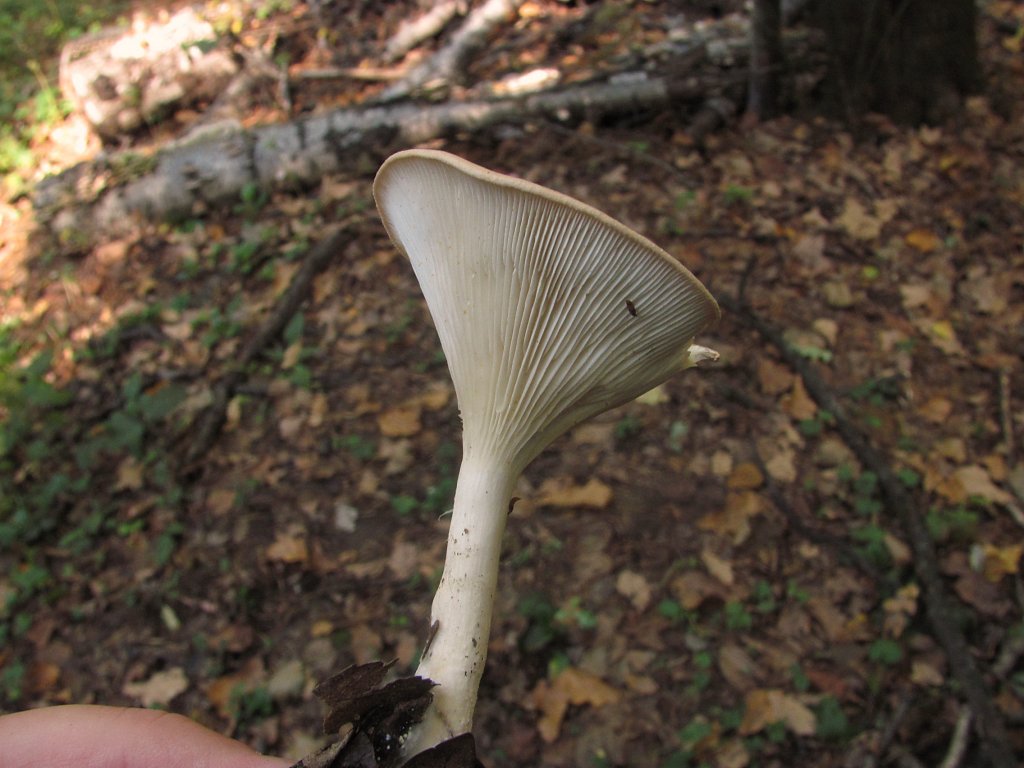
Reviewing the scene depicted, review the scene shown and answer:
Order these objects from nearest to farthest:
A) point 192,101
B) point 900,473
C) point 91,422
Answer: point 900,473 < point 91,422 < point 192,101

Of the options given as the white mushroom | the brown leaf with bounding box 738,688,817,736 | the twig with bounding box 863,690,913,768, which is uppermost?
the white mushroom

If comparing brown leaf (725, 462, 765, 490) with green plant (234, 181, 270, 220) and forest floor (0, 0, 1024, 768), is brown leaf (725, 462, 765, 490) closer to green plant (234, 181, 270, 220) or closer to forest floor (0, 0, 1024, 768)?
forest floor (0, 0, 1024, 768)

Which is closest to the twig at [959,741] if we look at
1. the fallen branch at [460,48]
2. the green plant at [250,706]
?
the green plant at [250,706]

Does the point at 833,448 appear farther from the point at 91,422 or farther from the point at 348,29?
the point at 348,29

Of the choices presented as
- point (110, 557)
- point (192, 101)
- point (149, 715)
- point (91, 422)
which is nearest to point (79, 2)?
point (192, 101)

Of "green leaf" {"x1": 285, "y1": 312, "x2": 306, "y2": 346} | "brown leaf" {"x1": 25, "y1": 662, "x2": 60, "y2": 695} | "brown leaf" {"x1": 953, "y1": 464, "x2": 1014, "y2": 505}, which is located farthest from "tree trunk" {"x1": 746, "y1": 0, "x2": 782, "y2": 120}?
"brown leaf" {"x1": 25, "y1": 662, "x2": 60, "y2": 695}

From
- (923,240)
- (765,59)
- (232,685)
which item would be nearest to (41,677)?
(232,685)
